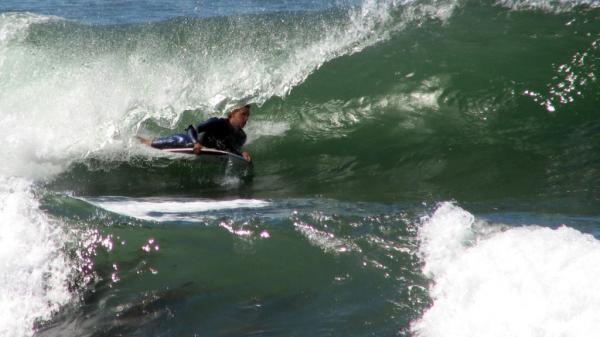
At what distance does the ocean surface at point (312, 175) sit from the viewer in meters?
5.11

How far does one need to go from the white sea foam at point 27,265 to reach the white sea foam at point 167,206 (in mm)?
1178

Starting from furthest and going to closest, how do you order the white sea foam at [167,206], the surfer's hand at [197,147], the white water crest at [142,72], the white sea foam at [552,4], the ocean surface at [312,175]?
the white sea foam at [552,4], the white water crest at [142,72], the surfer's hand at [197,147], the white sea foam at [167,206], the ocean surface at [312,175]

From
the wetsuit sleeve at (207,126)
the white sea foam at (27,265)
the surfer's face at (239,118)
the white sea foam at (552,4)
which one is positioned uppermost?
the white sea foam at (552,4)

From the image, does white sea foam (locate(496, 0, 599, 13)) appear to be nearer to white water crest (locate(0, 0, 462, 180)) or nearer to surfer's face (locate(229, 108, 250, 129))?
white water crest (locate(0, 0, 462, 180))

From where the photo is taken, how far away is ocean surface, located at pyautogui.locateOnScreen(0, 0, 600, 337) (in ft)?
16.8

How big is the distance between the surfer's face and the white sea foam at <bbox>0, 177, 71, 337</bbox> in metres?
4.11

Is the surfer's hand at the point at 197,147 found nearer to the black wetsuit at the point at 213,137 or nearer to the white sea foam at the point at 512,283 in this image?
the black wetsuit at the point at 213,137

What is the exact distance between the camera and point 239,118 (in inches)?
378

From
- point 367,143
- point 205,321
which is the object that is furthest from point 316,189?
point 205,321

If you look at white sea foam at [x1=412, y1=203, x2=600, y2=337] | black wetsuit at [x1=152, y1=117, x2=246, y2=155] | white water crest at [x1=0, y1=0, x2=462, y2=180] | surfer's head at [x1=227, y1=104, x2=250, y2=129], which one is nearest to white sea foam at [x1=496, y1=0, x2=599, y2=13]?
white water crest at [x1=0, y1=0, x2=462, y2=180]

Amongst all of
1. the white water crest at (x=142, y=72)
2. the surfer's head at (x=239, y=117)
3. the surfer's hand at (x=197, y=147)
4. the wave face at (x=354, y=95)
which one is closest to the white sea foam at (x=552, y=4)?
the wave face at (x=354, y=95)

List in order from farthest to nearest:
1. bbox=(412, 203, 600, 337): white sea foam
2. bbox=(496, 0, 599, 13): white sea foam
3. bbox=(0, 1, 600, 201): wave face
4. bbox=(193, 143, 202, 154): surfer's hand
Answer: bbox=(496, 0, 599, 13): white sea foam
bbox=(0, 1, 600, 201): wave face
bbox=(193, 143, 202, 154): surfer's hand
bbox=(412, 203, 600, 337): white sea foam

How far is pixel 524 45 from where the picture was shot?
11.8 meters

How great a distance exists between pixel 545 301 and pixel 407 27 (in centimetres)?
823
